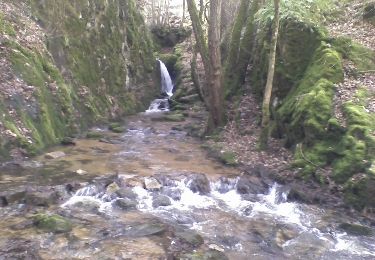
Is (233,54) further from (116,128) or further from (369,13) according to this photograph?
(116,128)

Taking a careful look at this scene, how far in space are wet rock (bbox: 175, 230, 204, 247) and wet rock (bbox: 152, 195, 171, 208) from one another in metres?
1.38

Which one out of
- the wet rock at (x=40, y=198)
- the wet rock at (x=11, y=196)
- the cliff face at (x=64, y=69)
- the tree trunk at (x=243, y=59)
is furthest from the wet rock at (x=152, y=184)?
the tree trunk at (x=243, y=59)

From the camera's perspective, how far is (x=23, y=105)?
11.8 metres

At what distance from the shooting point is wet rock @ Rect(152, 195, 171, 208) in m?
8.88

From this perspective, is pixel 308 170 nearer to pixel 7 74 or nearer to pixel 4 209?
pixel 4 209

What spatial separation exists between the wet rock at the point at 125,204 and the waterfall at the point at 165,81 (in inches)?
642

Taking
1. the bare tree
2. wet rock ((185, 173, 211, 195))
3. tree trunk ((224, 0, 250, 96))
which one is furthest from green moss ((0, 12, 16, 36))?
tree trunk ((224, 0, 250, 96))

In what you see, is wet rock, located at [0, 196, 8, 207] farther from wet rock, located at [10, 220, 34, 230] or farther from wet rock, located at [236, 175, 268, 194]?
wet rock, located at [236, 175, 268, 194]

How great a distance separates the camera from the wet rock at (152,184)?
31.4 ft

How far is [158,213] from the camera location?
8430mm

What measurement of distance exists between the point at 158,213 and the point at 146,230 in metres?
0.98

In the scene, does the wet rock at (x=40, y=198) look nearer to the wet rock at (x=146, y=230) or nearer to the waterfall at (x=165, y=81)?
the wet rock at (x=146, y=230)

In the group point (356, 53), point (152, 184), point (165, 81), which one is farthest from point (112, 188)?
point (165, 81)

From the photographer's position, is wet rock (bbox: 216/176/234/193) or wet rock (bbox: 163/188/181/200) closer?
wet rock (bbox: 163/188/181/200)
